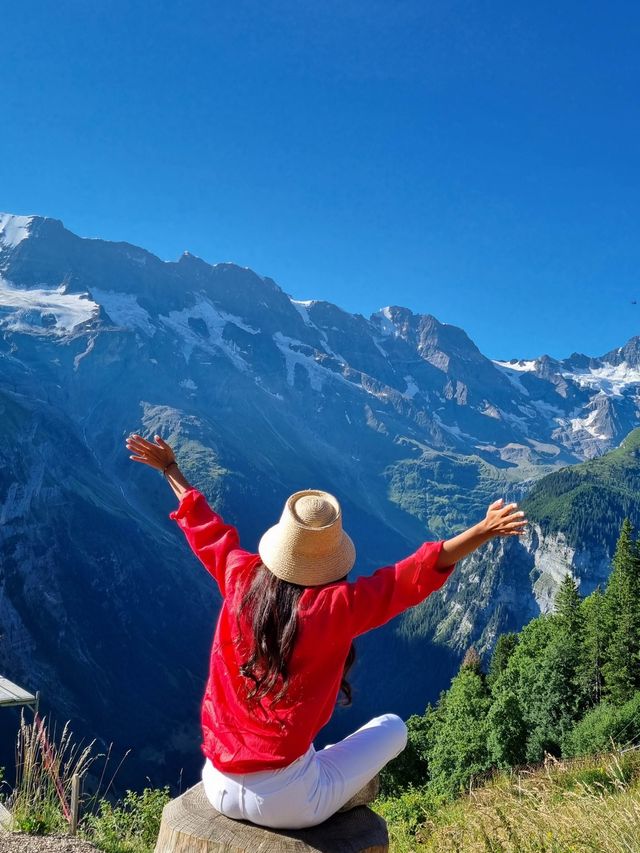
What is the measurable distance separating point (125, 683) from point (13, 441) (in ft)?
278

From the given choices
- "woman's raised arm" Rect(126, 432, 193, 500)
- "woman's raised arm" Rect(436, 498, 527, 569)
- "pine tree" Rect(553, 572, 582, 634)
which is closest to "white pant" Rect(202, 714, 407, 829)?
"woman's raised arm" Rect(436, 498, 527, 569)

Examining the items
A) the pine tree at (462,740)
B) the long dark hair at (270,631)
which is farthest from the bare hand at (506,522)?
the pine tree at (462,740)

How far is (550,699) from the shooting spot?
45906mm

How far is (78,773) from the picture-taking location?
668 centimetres

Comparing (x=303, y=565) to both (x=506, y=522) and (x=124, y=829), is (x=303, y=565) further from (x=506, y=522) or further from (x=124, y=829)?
(x=124, y=829)

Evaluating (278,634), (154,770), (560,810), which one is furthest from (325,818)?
(154,770)

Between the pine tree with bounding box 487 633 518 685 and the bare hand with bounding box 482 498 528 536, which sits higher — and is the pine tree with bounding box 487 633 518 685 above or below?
below

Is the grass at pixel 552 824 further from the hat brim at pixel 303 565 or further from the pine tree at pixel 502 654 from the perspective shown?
the pine tree at pixel 502 654

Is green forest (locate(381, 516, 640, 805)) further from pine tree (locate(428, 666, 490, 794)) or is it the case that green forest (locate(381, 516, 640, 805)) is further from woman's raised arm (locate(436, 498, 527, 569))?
woman's raised arm (locate(436, 498, 527, 569))

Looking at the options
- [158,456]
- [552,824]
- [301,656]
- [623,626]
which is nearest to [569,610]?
[623,626]

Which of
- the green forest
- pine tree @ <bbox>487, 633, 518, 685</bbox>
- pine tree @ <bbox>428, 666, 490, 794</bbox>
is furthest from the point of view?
pine tree @ <bbox>487, 633, 518, 685</bbox>

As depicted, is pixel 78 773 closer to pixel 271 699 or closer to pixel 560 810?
pixel 271 699

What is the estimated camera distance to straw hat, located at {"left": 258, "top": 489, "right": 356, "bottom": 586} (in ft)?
13.5

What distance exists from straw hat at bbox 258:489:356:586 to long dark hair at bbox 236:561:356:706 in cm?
9
